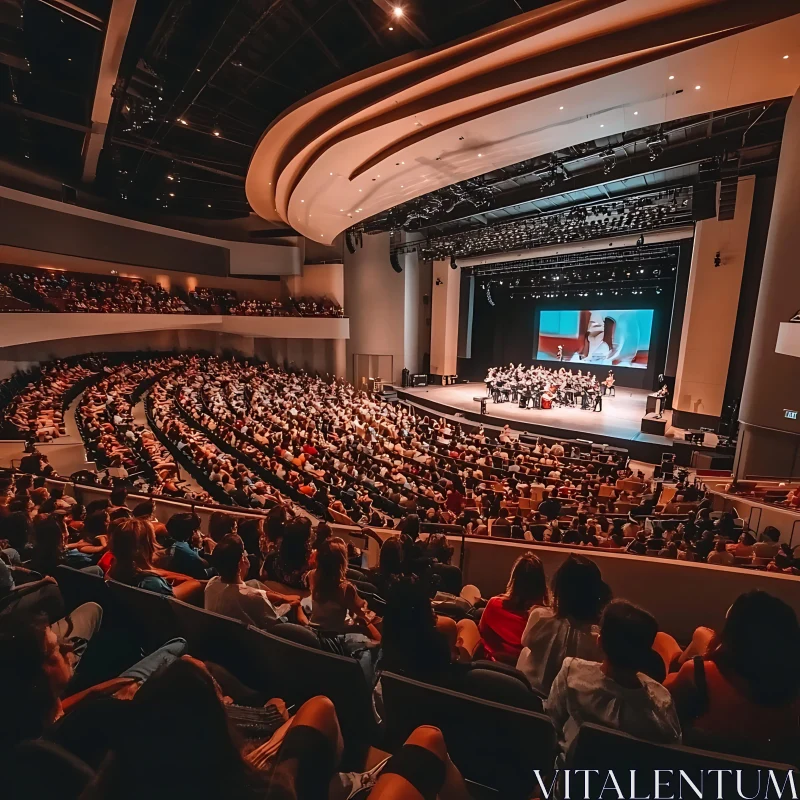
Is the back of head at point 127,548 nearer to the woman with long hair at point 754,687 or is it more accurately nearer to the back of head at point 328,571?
the back of head at point 328,571

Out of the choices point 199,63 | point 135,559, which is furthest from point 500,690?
point 199,63

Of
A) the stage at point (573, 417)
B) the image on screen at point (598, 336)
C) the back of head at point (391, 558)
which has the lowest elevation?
the stage at point (573, 417)

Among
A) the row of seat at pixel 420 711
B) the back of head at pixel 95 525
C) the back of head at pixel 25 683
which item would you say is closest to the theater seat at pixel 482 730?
the row of seat at pixel 420 711

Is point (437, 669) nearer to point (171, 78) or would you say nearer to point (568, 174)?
point (171, 78)

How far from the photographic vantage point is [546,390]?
1709 centimetres

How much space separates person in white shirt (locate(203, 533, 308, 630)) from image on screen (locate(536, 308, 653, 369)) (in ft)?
68.8

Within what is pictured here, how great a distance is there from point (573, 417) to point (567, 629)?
14.5 m

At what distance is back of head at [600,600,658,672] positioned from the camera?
141 cm

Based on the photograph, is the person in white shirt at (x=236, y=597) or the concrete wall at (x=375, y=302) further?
the concrete wall at (x=375, y=302)

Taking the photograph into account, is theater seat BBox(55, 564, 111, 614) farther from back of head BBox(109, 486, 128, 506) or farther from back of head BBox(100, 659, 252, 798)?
back of head BBox(109, 486, 128, 506)

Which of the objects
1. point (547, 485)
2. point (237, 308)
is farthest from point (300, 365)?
point (547, 485)

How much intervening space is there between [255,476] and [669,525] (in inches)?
250

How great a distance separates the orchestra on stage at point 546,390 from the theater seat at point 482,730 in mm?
16018

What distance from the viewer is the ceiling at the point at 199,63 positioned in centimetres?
673
